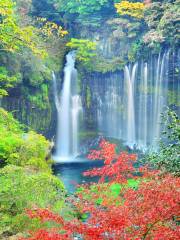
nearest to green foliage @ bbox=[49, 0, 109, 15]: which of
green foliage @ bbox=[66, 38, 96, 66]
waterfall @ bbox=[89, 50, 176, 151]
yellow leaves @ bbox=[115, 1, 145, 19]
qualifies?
yellow leaves @ bbox=[115, 1, 145, 19]

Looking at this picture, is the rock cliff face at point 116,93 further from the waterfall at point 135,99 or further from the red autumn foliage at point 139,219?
the red autumn foliage at point 139,219

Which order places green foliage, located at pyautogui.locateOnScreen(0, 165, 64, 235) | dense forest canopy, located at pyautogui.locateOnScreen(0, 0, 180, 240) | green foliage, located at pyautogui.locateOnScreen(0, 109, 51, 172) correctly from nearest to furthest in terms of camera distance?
green foliage, located at pyautogui.locateOnScreen(0, 165, 64, 235) → green foliage, located at pyautogui.locateOnScreen(0, 109, 51, 172) → dense forest canopy, located at pyautogui.locateOnScreen(0, 0, 180, 240)

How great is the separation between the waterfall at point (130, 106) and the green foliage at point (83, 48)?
2.91 meters

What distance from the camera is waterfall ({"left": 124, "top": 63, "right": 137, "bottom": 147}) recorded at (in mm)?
26328

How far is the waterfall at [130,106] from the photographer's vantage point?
26328 mm

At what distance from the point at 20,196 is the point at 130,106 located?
1970 centimetres

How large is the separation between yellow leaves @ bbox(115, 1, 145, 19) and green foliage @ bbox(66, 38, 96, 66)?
10.5 feet

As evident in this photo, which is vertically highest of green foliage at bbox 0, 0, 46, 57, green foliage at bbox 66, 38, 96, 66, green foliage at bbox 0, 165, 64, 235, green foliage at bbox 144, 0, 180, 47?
green foliage at bbox 144, 0, 180, 47

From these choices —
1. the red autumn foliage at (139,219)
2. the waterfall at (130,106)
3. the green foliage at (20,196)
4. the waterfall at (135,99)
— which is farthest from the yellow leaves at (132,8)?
the red autumn foliage at (139,219)

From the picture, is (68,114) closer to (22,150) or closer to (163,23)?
(163,23)

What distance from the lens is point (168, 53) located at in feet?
78.7

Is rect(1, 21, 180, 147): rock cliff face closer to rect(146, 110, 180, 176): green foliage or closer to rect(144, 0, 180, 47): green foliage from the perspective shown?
rect(144, 0, 180, 47): green foliage

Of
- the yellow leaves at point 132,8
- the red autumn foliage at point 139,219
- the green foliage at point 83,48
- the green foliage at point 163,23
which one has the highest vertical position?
the yellow leaves at point 132,8

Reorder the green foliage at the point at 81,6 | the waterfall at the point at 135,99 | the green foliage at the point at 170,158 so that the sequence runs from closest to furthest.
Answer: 1. the green foliage at the point at 170,158
2. the waterfall at the point at 135,99
3. the green foliage at the point at 81,6
